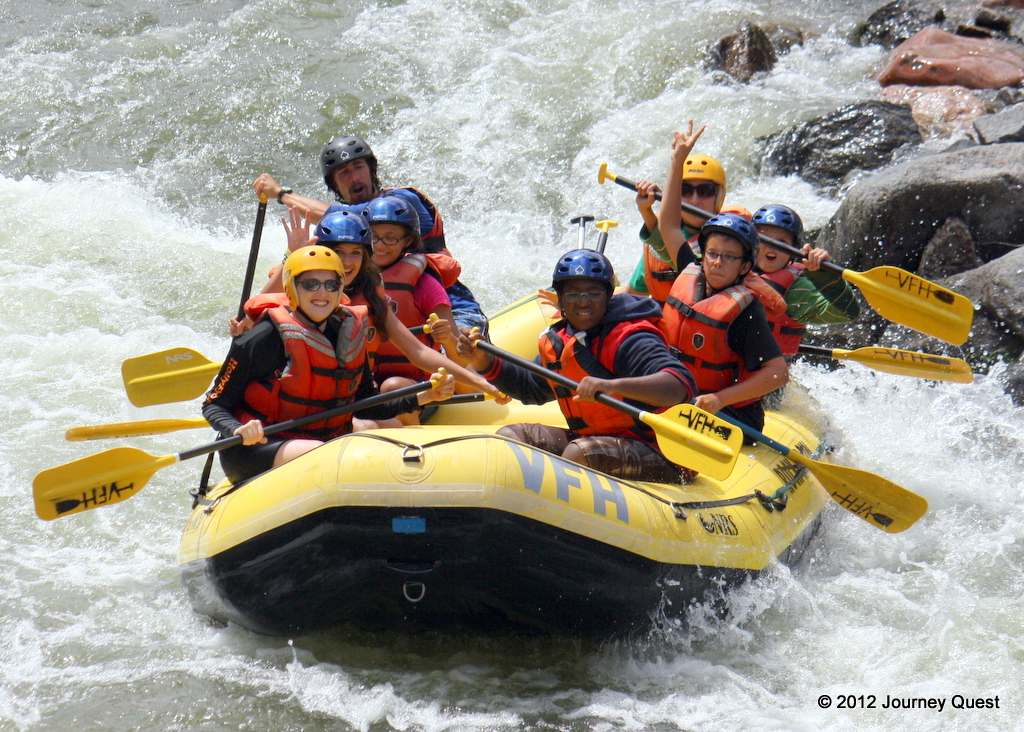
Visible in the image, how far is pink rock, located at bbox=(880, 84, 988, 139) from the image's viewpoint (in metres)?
8.59

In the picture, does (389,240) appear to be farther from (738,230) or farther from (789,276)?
(789,276)

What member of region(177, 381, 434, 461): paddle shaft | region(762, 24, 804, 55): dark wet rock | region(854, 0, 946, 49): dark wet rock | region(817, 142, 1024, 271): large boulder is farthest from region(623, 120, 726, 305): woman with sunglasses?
region(854, 0, 946, 49): dark wet rock

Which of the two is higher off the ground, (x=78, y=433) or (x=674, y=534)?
(x=78, y=433)

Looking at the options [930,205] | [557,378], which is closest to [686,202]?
[557,378]

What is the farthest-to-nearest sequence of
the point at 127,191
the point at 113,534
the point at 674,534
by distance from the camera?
the point at 127,191 < the point at 113,534 < the point at 674,534

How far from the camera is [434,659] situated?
376 cm

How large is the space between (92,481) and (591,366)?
1.81 m

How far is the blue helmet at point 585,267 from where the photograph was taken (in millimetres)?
3635

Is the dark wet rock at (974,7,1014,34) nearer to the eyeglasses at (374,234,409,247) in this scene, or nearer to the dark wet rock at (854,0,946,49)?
the dark wet rock at (854,0,946,49)

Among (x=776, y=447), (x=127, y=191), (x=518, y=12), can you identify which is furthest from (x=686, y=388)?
(x=518, y=12)

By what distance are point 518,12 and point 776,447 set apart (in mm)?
8093

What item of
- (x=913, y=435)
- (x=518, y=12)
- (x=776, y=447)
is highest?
(x=518, y=12)

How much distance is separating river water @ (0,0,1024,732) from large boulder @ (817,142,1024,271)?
0.83 m

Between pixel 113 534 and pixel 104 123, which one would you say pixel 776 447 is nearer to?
pixel 113 534
